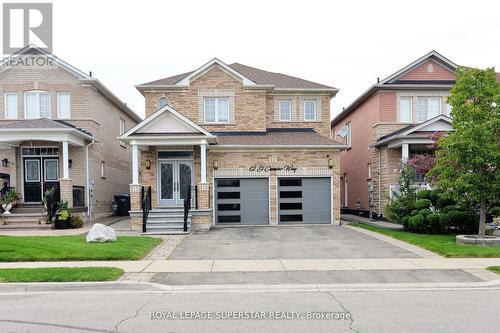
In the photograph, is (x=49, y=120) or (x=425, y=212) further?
(x=49, y=120)

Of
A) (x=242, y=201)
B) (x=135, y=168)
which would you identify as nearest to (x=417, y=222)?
(x=242, y=201)

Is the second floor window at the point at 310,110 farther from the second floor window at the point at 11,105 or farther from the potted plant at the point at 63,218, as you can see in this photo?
the second floor window at the point at 11,105

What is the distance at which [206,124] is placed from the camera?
22375mm

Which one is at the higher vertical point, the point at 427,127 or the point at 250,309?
the point at 427,127

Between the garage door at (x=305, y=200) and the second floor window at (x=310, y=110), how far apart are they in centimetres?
408

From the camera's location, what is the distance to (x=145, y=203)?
1850 cm

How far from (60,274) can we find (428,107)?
801 inches

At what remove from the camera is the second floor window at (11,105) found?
73.5 ft

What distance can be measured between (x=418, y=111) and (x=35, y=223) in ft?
63.8

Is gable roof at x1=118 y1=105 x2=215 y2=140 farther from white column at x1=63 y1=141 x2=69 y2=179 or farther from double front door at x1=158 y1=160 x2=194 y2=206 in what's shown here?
white column at x1=63 y1=141 x2=69 y2=179

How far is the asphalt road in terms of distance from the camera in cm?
629

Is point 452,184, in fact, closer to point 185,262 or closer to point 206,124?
point 185,262

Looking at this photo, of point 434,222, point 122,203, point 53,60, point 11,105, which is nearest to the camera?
point 434,222

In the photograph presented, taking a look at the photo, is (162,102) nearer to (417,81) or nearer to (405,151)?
(405,151)
